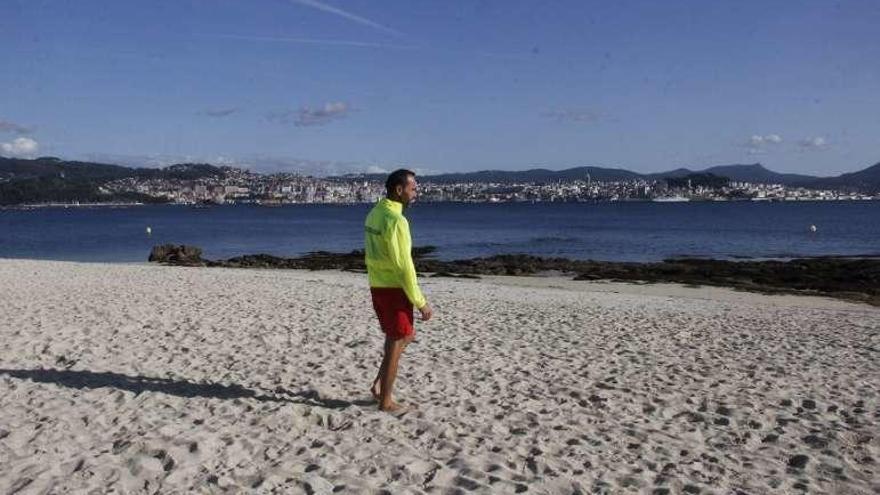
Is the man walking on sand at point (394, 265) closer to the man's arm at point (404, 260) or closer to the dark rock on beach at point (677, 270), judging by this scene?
the man's arm at point (404, 260)

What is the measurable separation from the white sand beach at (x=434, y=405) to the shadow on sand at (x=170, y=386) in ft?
0.12

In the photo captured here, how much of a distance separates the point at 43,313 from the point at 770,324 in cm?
1227

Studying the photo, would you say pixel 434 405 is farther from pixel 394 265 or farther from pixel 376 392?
pixel 394 265

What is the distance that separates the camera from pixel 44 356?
834 centimetres

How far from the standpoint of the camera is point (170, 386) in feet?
23.1

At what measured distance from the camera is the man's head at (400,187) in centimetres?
571

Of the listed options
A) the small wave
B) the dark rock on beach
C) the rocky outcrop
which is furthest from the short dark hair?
the small wave

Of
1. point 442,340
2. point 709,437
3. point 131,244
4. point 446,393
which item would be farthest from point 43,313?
point 131,244

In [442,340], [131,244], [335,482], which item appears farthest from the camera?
[131,244]

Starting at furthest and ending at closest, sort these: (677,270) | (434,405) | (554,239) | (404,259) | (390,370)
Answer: (554,239)
(677,270)
(434,405)
(390,370)
(404,259)

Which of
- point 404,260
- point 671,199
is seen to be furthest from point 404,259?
point 671,199

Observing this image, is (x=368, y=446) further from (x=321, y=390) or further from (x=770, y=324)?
(x=770, y=324)

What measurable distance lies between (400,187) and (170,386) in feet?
10.5

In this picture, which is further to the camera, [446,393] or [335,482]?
[446,393]
